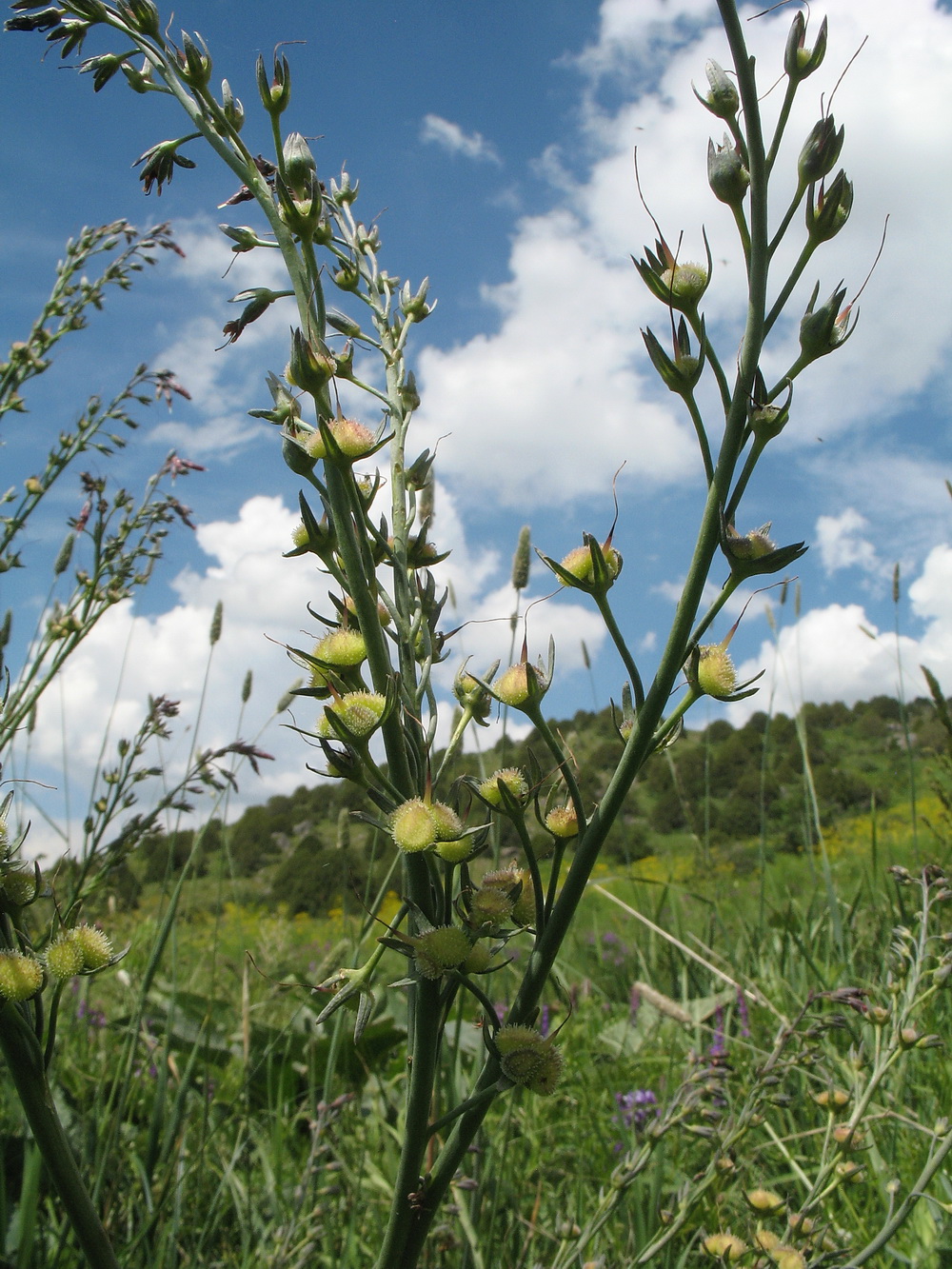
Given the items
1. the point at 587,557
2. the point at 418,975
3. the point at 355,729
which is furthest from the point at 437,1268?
the point at 587,557

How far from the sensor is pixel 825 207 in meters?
0.77

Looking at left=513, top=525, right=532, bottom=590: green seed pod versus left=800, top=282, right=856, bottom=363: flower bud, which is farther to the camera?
left=513, top=525, right=532, bottom=590: green seed pod

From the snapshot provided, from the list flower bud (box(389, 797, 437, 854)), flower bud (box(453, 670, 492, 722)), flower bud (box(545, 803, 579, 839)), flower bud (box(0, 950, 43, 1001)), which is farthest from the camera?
flower bud (box(453, 670, 492, 722))

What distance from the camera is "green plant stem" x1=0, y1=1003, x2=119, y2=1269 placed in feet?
2.29

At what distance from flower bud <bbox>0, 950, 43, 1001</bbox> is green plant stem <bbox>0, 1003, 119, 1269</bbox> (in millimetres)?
26

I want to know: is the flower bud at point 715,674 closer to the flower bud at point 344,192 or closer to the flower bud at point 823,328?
the flower bud at point 823,328

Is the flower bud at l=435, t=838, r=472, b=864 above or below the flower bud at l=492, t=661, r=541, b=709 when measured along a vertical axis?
below

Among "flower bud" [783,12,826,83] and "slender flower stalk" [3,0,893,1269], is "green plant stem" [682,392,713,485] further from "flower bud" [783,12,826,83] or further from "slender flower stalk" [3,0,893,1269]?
"flower bud" [783,12,826,83]

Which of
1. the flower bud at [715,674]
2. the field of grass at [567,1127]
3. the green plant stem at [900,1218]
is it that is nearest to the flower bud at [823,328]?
the flower bud at [715,674]

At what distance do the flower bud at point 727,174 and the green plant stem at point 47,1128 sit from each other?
91cm

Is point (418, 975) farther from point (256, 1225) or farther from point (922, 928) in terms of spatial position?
point (256, 1225)

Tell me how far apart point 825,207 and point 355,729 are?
634 millimetres

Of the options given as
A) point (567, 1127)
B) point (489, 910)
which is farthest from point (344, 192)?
point (567, 1127)

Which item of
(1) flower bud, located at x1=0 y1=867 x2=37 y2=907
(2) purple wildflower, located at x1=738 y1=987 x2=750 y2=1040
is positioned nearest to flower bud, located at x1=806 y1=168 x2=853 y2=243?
(1) flower bud, located at x1=0 y1=867 x2=37 y2=907
